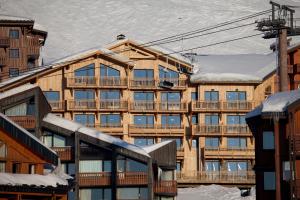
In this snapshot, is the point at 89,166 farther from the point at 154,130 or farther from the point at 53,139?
the point at 154,130

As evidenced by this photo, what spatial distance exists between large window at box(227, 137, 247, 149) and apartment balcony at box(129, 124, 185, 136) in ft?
12.6

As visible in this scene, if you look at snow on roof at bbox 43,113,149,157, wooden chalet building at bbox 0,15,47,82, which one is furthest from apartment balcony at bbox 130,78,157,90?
snow on roof at bbox 43,113,149,157

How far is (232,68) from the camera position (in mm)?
83812

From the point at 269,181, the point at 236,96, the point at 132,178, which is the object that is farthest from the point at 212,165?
the point at 269,181

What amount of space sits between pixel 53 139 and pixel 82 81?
722 inches

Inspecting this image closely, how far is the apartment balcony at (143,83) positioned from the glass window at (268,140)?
25.6 metres

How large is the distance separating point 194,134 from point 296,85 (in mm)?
8818


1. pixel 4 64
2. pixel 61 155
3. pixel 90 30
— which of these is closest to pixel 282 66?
pixel 61 155

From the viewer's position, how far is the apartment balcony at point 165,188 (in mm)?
62219

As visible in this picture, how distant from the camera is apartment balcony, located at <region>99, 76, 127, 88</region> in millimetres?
78688

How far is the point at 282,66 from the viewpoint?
198ft

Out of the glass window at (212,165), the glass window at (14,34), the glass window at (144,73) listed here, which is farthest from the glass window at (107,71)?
the glass window at (14,34)

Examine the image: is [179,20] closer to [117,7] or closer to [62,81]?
[117,7]

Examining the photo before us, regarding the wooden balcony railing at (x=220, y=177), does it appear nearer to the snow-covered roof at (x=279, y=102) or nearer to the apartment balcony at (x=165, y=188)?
the apartment balcony at (x=165, y=188)
